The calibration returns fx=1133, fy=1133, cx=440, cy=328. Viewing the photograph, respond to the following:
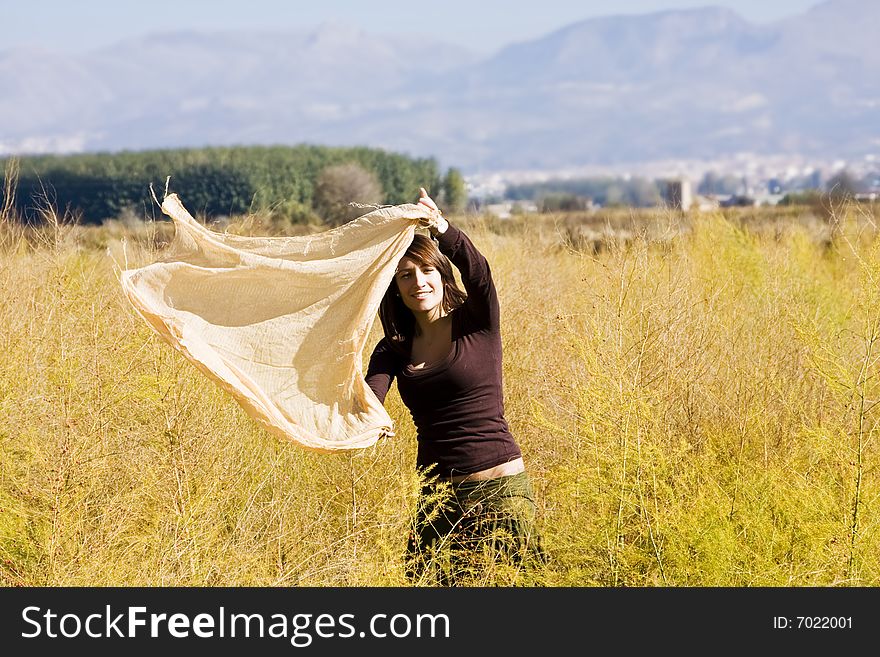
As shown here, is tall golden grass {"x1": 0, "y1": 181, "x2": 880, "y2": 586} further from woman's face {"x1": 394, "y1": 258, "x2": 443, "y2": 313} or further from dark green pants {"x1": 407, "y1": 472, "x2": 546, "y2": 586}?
woman's face {"x1": 394, "y1": 258, "x2": 443, "y2": 313}

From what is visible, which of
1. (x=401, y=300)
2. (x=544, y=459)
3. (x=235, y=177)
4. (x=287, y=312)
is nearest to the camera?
(x=401, y=300)

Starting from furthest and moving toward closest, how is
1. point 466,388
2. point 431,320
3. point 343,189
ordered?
point 343,189 → point 431,320 → point 466,388

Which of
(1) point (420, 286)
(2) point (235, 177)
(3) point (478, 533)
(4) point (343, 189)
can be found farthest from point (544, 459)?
(2) point (235, 177)

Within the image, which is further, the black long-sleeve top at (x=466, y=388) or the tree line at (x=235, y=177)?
the tree line at (x=235, y=177)

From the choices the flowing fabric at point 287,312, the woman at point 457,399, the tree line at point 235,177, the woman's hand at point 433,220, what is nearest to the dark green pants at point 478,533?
the woman at point 457,399

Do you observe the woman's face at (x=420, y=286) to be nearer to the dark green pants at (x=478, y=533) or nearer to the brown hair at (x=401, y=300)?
the brown hair at (x=401, y=300)

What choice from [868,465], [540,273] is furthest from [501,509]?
[540,273]

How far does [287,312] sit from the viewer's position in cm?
434

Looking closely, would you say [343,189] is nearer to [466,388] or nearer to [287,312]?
[287,312]

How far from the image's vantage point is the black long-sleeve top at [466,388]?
12.6 ft

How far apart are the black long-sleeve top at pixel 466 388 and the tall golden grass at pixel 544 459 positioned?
27cm

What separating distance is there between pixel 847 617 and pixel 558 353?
3072mm

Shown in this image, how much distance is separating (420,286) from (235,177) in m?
22.6

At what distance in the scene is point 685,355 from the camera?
18.5ft
